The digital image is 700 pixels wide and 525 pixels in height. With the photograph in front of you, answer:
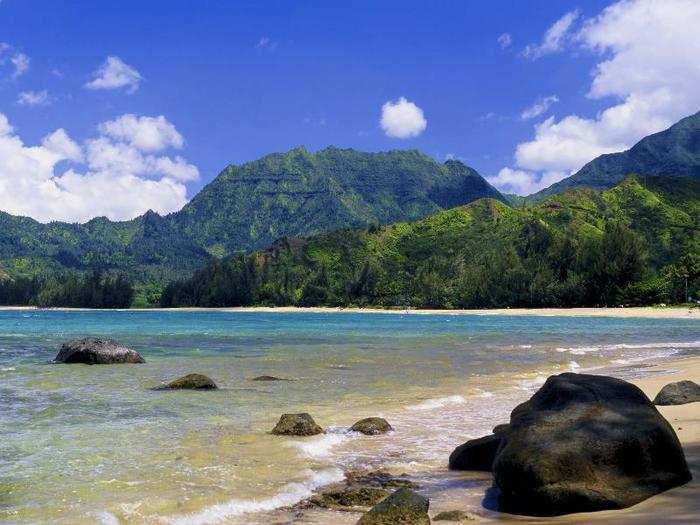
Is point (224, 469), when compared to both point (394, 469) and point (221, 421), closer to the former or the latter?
point (394, 469)

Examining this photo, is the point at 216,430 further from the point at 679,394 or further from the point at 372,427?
the point at 679,394

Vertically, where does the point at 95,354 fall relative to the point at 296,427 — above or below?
below

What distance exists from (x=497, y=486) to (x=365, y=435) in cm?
527

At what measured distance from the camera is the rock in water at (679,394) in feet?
53.6

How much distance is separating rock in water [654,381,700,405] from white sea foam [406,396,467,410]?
19.2ft

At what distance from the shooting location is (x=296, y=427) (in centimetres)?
1481

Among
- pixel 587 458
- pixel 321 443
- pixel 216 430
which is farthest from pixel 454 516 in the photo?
pixel 216 430

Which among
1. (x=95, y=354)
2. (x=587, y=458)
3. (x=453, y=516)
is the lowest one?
(x=95, y=354)

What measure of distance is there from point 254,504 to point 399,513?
2683mm

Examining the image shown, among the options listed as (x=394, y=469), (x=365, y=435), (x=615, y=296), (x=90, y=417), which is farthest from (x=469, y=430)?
(x=615, y=296)

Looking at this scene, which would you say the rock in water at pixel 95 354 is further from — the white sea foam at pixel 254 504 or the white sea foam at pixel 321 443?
the white sea foam at pixel 254 504

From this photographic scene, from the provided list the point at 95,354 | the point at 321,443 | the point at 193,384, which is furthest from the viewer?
the point at 95,354

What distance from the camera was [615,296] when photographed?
15675 cm

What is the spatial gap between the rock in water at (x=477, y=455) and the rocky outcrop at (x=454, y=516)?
2830 mm
